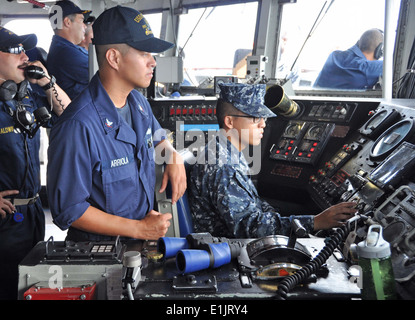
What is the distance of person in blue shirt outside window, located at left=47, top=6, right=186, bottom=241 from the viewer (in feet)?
4.43

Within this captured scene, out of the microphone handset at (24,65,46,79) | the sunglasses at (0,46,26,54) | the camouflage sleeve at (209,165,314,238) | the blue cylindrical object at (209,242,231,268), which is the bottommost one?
the camouflage sleeve at (209,165,314,238)

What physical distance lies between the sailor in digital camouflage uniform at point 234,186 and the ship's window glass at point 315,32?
2902 millimetres

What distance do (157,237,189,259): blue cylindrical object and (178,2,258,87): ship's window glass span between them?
447 centimetres

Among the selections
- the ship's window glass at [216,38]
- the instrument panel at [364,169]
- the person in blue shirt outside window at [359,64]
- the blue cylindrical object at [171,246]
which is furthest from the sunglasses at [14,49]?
the ship's window glass at [216,38]

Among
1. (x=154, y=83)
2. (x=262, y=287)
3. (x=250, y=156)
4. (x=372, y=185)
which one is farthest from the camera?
(x=154, y=83)

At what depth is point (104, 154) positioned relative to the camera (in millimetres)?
1469

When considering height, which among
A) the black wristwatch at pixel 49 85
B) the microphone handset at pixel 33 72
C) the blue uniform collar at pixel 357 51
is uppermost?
the microphone handset at pixel 33 72

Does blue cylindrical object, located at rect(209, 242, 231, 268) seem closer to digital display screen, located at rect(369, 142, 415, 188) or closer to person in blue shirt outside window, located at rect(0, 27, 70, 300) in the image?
digital display screen, located at rect(369, 142, 415, 188)

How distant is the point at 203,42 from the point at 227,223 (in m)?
5.18

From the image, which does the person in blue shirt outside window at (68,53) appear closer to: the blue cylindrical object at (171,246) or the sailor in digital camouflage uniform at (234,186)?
the sailor in digital camouflage uniform at (234,186)

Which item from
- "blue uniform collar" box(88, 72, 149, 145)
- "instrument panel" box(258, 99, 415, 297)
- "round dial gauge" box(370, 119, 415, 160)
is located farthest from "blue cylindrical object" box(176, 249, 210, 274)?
"round dial gauge" box(370, 119, 415, 160)

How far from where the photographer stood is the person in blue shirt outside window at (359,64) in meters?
4.33

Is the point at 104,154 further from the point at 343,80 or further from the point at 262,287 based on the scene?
the point at 343,80

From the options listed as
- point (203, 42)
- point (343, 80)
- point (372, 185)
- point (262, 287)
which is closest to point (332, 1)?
point (343, 80)
